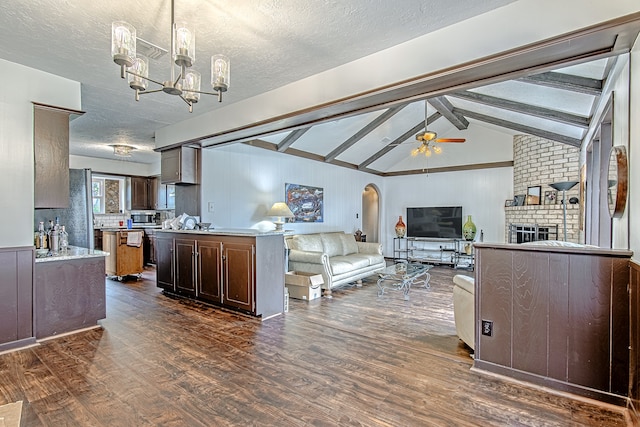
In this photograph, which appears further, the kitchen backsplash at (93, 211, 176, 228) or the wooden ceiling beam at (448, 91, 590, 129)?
the kitchen backsplash at (93, 211, 176, 228)

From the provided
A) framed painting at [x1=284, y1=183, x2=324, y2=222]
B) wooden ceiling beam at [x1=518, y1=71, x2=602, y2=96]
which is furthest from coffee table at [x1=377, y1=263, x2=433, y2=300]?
wooden ceiling beam at [x1=518, y1=71, x2=602, y2=96]

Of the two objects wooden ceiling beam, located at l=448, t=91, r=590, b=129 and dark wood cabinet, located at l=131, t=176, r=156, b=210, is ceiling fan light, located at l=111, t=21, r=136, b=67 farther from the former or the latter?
dark wood cabinet, located at l=131, t=176, r=156, b=210

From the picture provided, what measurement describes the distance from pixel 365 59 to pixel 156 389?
2.99 meters

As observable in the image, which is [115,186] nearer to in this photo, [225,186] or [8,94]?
[225,186]

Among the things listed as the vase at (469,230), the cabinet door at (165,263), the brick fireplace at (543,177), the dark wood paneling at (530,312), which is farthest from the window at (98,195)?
the brick fireplace at (543,177)

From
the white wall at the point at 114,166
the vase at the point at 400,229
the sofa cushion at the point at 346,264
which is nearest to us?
the sofa cushion at the point at 346,264

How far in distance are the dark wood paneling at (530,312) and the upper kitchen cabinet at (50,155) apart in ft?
13.7

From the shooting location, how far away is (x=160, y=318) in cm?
365

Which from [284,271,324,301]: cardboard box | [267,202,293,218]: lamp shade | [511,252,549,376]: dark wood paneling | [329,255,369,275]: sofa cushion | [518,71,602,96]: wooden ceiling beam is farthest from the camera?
[267,202,293,218]: lamp shade

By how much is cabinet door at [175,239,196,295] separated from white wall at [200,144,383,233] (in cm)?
78

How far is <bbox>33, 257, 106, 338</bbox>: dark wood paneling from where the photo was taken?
3018 mm

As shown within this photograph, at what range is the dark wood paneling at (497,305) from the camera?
236cm

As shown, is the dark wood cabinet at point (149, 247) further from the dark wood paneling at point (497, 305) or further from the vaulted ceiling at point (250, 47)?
the dark wood paneling at point (497, 305)

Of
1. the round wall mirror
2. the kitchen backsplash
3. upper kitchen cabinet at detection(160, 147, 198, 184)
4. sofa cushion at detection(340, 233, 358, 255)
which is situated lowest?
sofa cushion at detection(340, 233, 358, 255)
